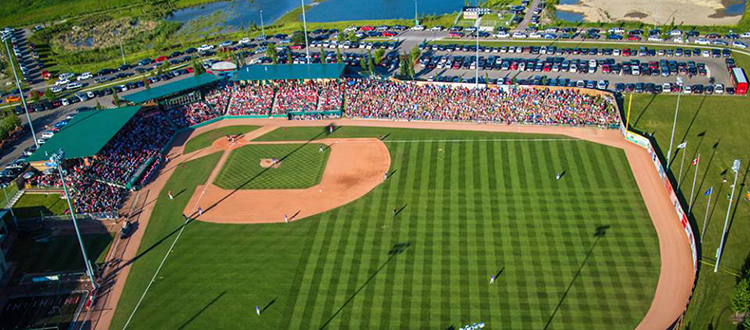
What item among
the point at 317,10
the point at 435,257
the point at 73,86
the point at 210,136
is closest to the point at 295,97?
the point at 210,136

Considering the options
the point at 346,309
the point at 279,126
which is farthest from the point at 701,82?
the point at 346,309

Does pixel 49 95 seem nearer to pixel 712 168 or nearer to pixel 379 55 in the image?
pixel 379 55

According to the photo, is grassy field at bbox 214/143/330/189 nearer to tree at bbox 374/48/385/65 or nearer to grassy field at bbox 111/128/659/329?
grassy field at bbox 111/128/659/329

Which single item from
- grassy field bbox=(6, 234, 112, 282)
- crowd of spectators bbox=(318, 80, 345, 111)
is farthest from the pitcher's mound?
grassy field bbox=(6, 234, 112, 282)

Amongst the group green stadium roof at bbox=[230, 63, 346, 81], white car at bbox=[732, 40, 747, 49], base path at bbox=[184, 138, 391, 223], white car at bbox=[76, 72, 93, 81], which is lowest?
base path at bbox=[184, 138, 391, 223]

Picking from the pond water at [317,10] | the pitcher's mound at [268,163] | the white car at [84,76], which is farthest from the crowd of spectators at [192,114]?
the pond water at [317,10]

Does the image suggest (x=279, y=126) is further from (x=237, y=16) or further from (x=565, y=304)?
(x=237, y=16)

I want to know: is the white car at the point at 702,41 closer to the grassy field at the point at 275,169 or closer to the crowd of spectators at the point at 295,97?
the crowd of spectators at the point at 295,97
